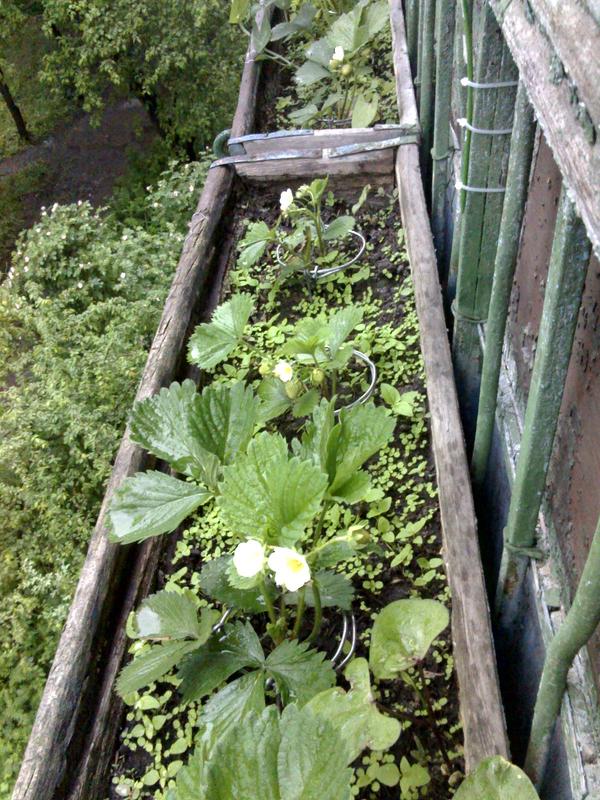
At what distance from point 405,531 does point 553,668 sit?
610 millimetres

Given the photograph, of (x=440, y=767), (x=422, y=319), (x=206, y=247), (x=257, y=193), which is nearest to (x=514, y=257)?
(x=422, y=319)

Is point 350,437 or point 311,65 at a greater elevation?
point 311,65

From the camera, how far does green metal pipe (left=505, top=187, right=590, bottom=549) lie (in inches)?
31.8

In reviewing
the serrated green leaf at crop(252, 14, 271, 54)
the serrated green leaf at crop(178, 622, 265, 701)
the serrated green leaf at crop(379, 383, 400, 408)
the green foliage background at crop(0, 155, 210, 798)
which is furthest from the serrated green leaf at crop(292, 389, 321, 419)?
the serrated green leaf at crop(252, 14, 271, 54)

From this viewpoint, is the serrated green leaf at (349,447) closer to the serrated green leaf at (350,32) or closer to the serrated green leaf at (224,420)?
the serrated green leaf at (224,420)

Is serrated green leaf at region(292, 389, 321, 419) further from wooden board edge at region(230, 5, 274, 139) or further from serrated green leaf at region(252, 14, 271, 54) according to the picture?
serrated green leaf at region(252, 14, 271, 54)

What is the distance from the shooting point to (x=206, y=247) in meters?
2.30

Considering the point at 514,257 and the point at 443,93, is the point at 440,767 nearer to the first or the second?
the point at 514,257

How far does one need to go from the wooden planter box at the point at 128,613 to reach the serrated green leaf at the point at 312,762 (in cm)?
37

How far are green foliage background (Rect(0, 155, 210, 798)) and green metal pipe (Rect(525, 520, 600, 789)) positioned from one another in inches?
74.3

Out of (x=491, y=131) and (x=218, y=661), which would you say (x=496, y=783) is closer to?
(x=218, y=661)

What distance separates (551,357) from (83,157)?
299 inches

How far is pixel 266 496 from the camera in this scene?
1.01 meters

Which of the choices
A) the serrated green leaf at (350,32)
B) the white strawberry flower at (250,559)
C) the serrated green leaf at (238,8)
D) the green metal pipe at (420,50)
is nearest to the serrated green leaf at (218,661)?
the white strawberry flower at (250,559)
